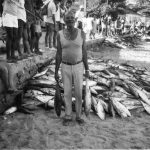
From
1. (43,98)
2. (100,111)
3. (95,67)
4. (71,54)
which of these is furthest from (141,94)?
(71,54)

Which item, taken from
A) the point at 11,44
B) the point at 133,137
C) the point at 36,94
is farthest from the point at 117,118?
the point at 11,44

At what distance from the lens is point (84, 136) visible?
15.7 ft

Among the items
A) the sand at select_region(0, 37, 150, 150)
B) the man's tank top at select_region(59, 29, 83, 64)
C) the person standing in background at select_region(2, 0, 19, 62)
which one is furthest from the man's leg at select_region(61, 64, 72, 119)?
the person standing in background at select_region(2, 0, 19, 62)

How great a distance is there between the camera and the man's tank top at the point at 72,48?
15.3 feet

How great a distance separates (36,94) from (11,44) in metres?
1.33

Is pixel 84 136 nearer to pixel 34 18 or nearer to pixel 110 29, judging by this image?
pixel 34 18

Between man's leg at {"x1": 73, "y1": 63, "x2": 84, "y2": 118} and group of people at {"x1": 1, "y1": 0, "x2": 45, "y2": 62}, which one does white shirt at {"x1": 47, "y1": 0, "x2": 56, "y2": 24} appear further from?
man's leg at {"x1": 73, "y1": 63, "x2": 84, "y2": 118}

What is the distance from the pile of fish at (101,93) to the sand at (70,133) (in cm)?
24

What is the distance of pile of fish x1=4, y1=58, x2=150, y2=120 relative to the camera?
5934mm

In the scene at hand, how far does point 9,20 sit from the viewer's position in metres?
6.15

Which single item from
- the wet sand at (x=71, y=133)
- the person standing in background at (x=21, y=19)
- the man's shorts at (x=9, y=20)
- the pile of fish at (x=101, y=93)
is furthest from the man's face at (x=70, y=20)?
the person standing in background at (x=21, y=19)

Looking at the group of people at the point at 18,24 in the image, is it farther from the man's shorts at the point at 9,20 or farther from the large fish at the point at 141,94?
the large fish at the point at 141,94

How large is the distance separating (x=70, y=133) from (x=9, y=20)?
294 centimetres

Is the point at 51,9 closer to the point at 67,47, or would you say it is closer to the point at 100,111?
the point at 100,111
